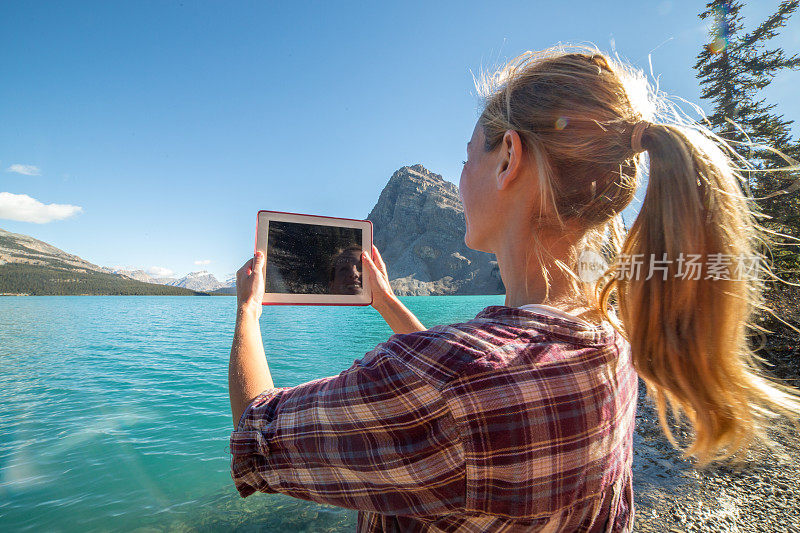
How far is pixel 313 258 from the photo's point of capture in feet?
5.50

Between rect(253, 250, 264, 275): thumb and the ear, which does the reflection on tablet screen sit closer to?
rect(253, 250, 264, 275): thumb

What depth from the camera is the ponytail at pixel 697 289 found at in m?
0.86

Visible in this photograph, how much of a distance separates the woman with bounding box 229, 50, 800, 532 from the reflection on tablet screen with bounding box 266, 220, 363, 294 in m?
0.42

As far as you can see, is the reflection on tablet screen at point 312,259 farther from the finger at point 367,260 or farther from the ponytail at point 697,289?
the ponytail at point 697,289

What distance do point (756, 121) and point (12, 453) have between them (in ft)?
97.5

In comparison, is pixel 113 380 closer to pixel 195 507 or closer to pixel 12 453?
pixel 12 453

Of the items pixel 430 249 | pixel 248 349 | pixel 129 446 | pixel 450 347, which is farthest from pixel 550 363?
pixel 430 249

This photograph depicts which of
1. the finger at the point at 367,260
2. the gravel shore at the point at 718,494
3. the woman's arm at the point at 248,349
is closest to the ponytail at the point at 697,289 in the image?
the woman's arm at the point at 248,349

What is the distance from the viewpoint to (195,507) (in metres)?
5.83

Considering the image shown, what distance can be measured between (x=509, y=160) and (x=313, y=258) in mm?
947

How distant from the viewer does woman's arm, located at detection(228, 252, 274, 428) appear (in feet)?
3.21

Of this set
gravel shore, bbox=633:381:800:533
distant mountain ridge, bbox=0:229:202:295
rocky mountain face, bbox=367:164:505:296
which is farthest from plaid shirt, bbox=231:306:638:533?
distant mountain ridge, bbox=0:229:202:295

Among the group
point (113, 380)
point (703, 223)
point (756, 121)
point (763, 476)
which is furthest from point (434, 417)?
point (756, 121)

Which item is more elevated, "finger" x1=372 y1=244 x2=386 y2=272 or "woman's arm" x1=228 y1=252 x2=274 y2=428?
"finger" x1=372 y1=244 x2=386 y2=272
